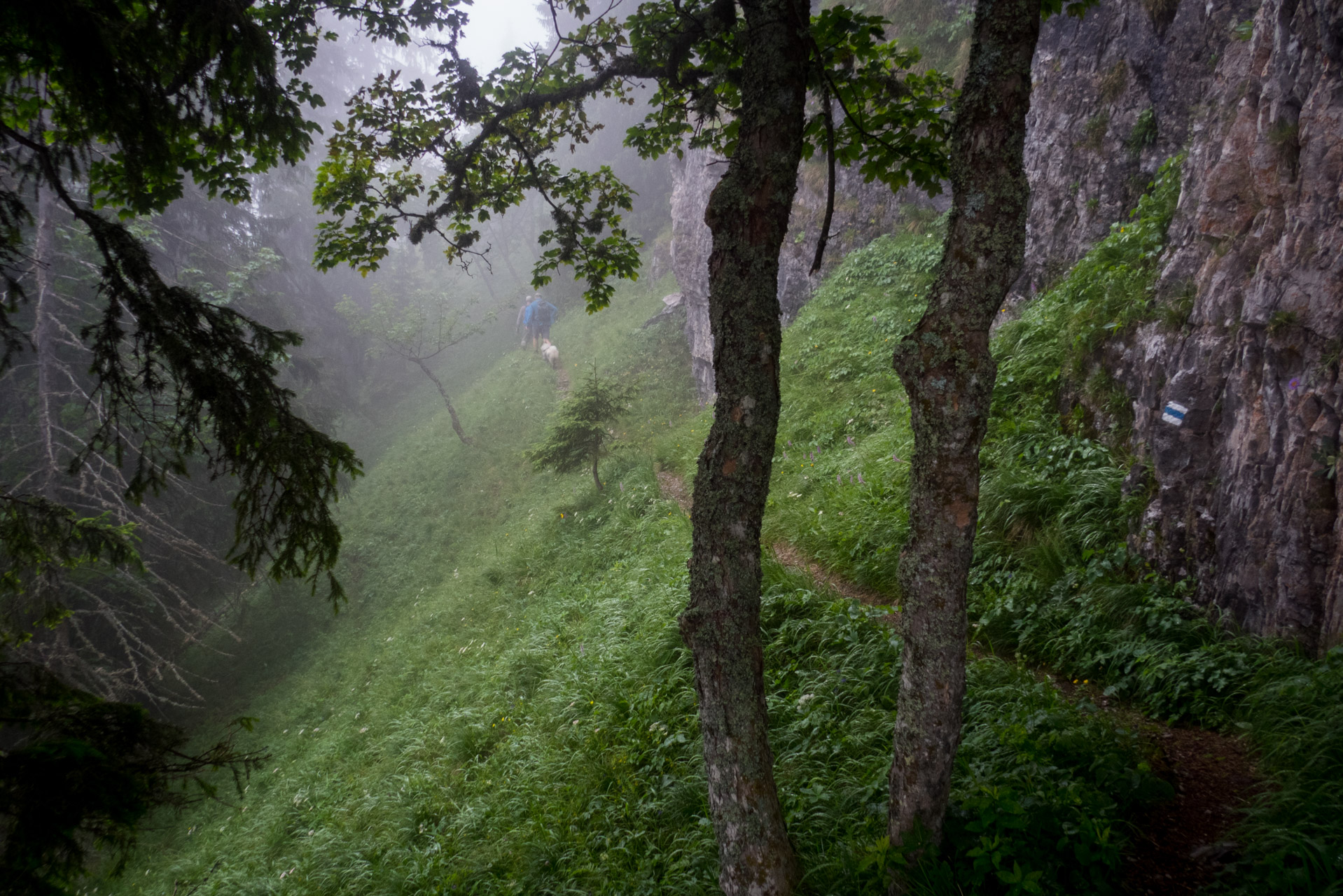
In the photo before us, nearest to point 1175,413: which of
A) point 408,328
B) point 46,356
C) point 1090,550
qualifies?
point 1090,550

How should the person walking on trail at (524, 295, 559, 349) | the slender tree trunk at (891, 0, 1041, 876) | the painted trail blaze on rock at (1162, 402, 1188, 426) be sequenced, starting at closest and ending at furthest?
the slender tree trunk at (891, 0, 1041, 876) < the painted trail blaze on rock at (1162, 402, 1188, 426) < the person walking on trail at (524, 295, 559, 349)

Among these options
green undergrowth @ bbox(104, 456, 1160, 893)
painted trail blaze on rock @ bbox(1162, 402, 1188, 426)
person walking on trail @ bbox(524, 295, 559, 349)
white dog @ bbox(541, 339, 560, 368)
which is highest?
person walking on trail @ bbox(524, 295, 559, 349)

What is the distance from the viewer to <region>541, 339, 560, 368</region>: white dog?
28328 millimetres

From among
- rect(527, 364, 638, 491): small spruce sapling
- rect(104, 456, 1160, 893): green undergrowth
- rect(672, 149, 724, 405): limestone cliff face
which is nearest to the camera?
rect(104, 456, 1160, 893): green undergrowth

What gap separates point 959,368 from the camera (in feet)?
8.21

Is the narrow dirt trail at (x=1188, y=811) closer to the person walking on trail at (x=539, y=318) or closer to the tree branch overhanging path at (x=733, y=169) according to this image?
the tree branch overhanging path at (x=733, y=169)

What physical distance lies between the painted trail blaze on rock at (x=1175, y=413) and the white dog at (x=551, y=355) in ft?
83.3

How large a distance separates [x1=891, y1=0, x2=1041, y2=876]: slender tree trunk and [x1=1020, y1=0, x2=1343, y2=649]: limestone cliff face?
2957mm

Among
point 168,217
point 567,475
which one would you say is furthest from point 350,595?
point 168,217

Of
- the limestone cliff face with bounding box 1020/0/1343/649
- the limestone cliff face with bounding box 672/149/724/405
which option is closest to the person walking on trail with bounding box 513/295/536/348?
the limestone cliff face with bounding box 672/149/724/405

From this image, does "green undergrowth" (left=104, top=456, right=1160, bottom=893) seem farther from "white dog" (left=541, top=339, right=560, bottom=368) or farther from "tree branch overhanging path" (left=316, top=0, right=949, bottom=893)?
"white dog" (left=541, top=339, right=560, bottom=368)

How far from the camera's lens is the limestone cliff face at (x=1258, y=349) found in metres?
3.86

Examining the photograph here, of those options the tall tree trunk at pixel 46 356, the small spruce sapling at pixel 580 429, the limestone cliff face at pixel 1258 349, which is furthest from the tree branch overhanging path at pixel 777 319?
the tall tree trunk at pixel 46 356

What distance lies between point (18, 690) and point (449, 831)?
168 inches
